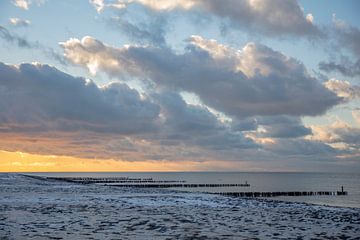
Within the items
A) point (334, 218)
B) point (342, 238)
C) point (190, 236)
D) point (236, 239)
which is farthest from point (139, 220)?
point (334, 218)

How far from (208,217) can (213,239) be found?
30.0 feet

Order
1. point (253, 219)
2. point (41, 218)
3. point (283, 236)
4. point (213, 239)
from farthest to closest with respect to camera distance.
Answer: point (253, 219) < point (41, 218) < point (283, 236) < point (213, 239)

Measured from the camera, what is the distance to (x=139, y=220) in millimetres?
24406

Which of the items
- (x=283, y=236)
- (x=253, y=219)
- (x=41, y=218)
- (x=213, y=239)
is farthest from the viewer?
(x=253, y=219)

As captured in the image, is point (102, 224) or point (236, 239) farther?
point (102, 224)

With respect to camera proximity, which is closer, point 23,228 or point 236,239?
point 236,239

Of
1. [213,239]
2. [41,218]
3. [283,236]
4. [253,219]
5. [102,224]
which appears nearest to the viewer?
[213,239]

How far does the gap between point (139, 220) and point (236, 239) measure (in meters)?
8.11

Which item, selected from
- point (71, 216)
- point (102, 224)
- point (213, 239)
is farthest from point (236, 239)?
point (71, 216)

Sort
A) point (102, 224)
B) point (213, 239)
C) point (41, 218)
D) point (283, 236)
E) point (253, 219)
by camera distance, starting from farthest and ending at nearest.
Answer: point (253, 219)
point (41, 218)
point (102, 224)
point (283, 236)
point (213, 239)

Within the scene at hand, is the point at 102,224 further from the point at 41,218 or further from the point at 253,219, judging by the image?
the point at 253,219

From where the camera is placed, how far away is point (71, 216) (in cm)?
2581

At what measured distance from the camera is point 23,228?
20266 millimetres

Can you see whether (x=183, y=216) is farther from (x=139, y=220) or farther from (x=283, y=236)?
(x=283, y=236)
